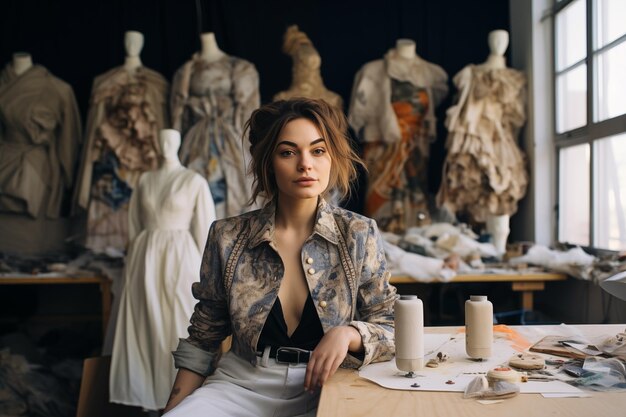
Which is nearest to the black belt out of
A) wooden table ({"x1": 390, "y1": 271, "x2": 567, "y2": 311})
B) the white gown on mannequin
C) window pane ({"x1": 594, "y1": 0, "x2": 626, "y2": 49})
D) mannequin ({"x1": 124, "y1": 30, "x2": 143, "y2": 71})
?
the white gown on mannequin

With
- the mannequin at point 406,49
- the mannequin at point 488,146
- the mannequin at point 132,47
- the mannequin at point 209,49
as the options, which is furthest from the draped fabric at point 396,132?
the mannequin at point 132,47

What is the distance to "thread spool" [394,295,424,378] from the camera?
1288 millimetres

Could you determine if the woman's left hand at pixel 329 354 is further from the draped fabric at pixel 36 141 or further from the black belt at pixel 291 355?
the draped fabric at pixel 36 141

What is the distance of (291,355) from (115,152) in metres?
Result: 3.33

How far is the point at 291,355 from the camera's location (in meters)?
1.52

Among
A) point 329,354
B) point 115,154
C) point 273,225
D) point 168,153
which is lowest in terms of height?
point 329,354

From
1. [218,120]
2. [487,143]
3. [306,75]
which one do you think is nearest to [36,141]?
[218,120]

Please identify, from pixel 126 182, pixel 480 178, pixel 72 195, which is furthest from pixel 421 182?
pixel 72 195

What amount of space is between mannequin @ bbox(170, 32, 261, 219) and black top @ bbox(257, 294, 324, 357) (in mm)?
2826

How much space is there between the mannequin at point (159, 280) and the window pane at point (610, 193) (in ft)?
6.70

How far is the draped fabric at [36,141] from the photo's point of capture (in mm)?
4570

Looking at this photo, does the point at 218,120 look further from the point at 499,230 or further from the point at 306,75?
the point at 499,230

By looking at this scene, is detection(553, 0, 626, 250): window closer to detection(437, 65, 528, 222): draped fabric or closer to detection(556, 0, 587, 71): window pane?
detection(556, 0, 587, 71): window pane

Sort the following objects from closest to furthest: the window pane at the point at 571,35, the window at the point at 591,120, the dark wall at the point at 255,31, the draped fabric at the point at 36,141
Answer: the window at the point at 591,120, the window pane at the point at 571,35, the draped fabric at the point at 36,141, the dark wall at the point at 255,31
